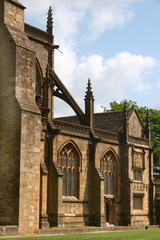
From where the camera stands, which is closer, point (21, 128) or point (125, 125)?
point (21, 128)

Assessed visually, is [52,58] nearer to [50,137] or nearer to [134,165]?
[50,137]

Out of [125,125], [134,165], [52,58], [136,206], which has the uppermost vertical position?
[52,58]

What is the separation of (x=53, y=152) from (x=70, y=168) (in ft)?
11.6

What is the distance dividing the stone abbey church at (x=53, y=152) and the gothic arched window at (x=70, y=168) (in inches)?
3.0

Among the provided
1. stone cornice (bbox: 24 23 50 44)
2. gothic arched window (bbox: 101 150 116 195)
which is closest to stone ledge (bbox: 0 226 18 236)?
gothic arched window (bbox: 101 150 116 195)

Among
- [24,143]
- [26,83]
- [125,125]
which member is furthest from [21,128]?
[125,125]

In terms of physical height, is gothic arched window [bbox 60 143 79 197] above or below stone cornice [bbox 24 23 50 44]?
below

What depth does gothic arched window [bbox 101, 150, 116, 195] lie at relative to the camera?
143 feet

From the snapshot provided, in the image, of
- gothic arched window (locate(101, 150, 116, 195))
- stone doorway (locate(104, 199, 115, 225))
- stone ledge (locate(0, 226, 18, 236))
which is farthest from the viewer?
stone doorway (locate(104, 199, 115, 225))

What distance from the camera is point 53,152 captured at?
1436 inches

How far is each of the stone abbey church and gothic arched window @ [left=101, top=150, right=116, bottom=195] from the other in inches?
3.3

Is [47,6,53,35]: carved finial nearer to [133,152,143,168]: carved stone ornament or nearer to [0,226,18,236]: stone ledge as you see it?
[133,152,143,168]: carved stone ornament

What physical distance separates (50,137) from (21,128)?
815 centimetres

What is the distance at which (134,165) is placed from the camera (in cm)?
4634
